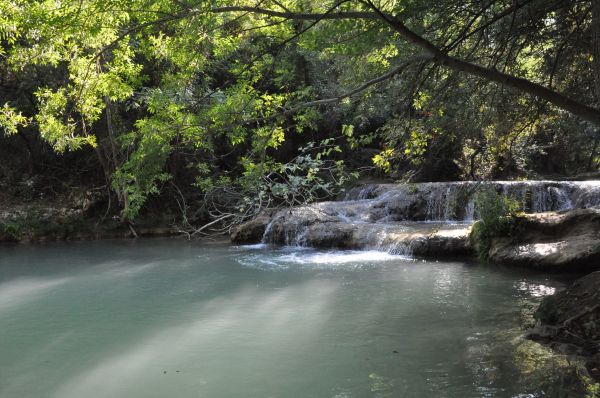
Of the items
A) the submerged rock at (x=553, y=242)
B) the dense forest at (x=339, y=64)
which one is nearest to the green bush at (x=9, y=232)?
the dense forest at (x=339, y=64)

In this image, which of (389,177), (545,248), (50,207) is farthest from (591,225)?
(50,207)

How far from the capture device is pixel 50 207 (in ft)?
55.7

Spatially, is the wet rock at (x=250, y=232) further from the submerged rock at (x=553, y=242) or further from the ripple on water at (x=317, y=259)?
the submerged rock at (x=553, y=242)

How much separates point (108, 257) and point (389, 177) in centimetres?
1064

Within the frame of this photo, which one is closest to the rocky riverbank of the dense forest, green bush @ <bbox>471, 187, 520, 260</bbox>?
green bush @ <bbox>471, 187, 520, 260</bbox>

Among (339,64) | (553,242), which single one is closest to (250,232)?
(339,64)

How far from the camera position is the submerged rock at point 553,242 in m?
8.29

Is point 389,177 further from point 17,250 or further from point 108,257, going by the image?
point 17,250

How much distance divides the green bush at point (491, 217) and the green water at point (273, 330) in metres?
0.68

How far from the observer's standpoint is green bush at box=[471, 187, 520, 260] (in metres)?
9.72

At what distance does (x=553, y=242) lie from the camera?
9.12 metres

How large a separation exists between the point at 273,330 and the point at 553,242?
19.2 ft

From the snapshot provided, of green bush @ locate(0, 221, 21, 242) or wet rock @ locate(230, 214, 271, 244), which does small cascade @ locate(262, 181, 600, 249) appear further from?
green bush @ locate(0, 221, 21, 242)

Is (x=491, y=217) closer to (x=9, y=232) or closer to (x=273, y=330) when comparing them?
(x=273, y=330)
